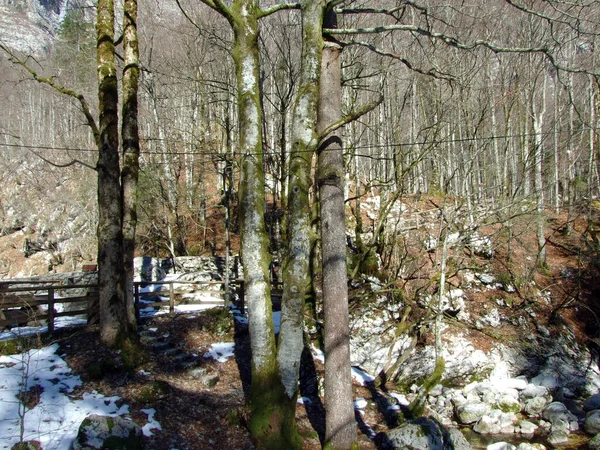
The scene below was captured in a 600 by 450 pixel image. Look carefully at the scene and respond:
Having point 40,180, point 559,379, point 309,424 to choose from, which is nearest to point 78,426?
point 309,424

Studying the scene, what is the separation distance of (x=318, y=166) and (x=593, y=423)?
27.7ft

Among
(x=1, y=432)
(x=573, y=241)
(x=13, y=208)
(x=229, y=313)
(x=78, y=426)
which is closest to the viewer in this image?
(x=1, y=432)

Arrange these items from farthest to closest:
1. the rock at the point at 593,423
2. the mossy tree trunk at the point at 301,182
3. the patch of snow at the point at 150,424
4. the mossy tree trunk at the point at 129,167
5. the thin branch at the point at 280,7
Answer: the rock at the point at 593,423 < the mossy tree trunk at the point at 129,167 < the thin branch at the point at 280,7 < the mossy tree trunk at the point at 301,182 < the patch of snow at the point at 150,424

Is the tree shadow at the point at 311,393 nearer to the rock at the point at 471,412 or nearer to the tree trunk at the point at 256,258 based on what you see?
the tree trunk at the point at 256,258

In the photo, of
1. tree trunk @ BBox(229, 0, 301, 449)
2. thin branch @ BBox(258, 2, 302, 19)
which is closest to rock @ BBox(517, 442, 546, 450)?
tree trunk @ BBox(229, 0, 301, 449)

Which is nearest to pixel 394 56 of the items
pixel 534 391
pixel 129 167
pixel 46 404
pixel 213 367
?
pixel 129 167

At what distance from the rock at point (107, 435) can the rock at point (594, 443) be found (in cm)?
868

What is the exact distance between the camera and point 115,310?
8.16 m

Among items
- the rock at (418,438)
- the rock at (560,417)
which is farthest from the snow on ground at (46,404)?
the rock at (560,417)

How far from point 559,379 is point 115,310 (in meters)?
11.6

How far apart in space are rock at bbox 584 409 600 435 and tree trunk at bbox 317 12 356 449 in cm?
649

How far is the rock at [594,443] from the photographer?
27.9 ft

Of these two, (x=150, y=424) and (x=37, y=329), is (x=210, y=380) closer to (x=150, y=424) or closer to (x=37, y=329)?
(x=150, y=424)

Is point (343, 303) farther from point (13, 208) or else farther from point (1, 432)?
point (13, 208)
